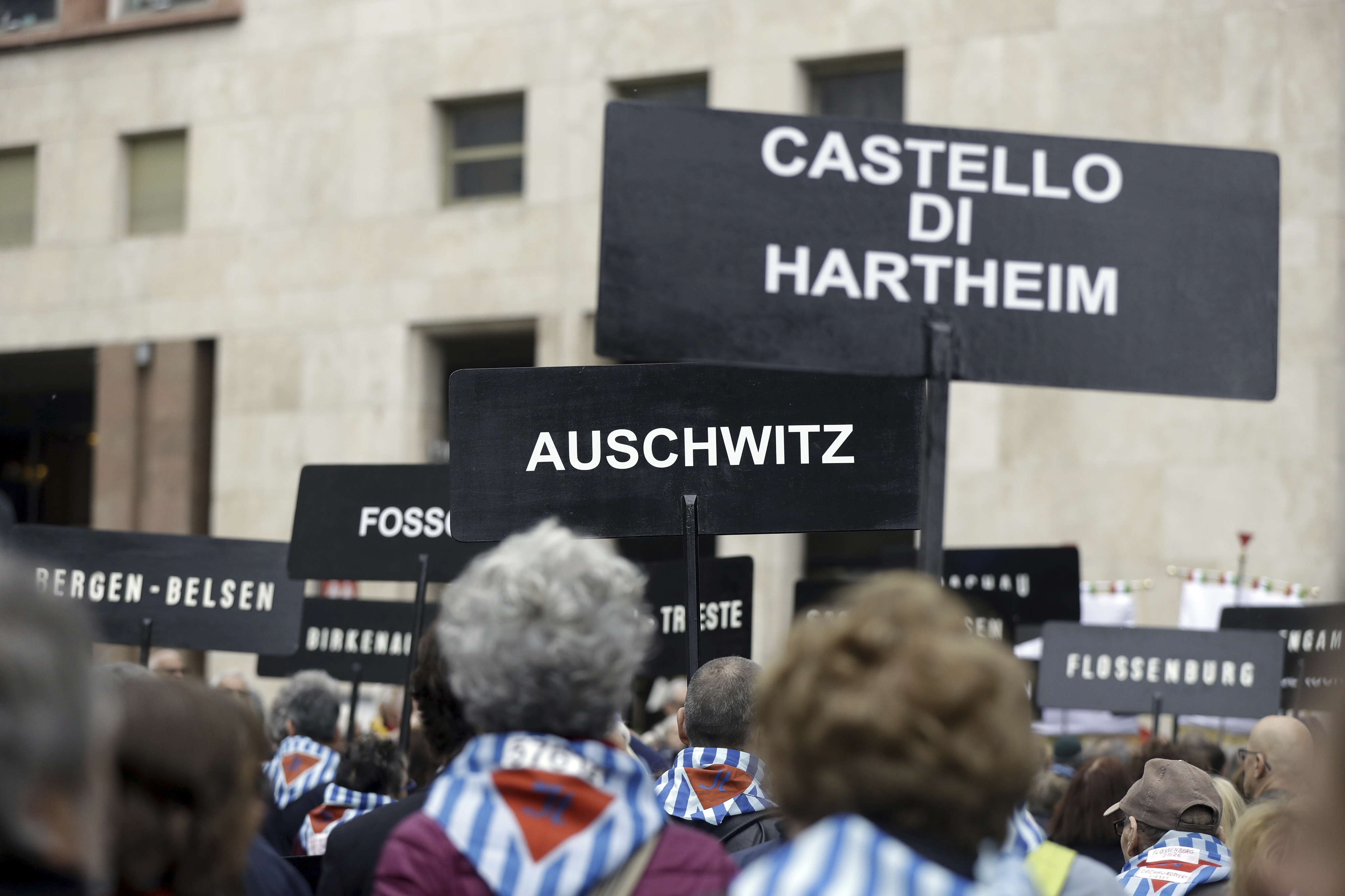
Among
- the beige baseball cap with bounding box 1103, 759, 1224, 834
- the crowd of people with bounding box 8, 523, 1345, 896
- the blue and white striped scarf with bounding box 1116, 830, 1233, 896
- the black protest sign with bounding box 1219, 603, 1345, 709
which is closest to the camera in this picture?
the crowd of people with bounding box 8, 523, 1345, 896

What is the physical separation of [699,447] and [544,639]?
2.35m

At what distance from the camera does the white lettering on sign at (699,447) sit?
15.9ft

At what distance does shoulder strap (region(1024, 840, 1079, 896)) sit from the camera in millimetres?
2623

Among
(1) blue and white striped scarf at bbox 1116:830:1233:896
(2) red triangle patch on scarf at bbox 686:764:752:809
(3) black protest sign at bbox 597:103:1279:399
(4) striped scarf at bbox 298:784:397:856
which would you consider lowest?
(4) striped scarf at bbox 298:784:397:856

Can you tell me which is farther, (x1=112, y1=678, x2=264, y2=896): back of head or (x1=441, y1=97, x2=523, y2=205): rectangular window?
(x1=441, y1=97, x2=523, y2=205): rectangular window

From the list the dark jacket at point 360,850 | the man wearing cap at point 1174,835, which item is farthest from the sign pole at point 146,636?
the dark jacket at point 360,850

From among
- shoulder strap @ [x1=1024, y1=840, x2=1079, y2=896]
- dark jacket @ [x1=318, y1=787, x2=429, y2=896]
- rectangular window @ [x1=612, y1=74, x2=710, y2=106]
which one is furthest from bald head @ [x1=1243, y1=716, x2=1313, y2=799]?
rectangular window @ [x1=612, y1=74, x2=710, y2=106]

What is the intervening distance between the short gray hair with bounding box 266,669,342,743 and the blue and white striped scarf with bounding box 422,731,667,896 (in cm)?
493

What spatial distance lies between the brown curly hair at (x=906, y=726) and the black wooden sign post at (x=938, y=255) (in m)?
2.03

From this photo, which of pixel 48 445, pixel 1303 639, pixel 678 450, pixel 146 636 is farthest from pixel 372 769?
pixel 48 445

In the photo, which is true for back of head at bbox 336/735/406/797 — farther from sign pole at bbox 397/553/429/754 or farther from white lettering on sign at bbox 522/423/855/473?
white lettering on sign at bbox 522/423/855/473

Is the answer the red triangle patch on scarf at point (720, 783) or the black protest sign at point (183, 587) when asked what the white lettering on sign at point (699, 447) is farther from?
the black protest sign at point (183, 587)

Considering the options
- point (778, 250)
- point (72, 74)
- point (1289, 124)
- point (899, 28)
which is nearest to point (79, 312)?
point (72, 74)

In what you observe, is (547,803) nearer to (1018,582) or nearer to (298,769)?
(298,769)
